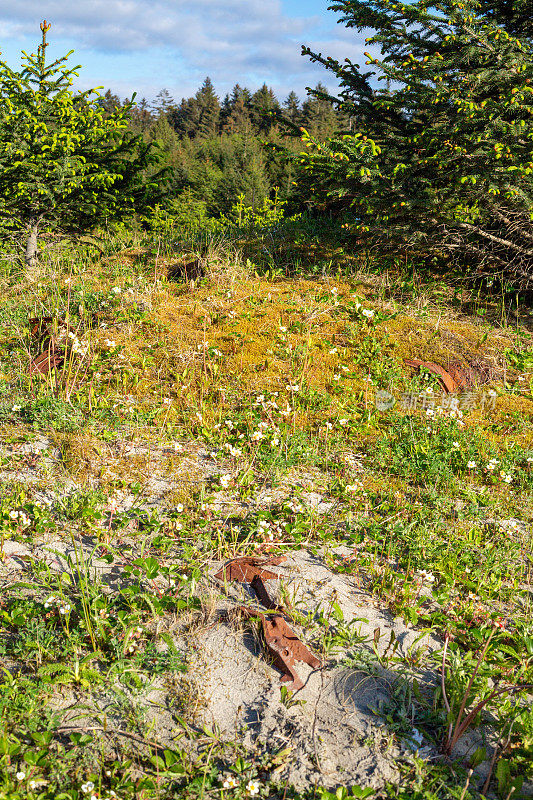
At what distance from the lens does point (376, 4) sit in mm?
5883

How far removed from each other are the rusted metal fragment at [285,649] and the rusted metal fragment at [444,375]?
3298 mm

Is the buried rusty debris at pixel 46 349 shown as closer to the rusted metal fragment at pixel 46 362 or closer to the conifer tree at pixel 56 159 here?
the rusted metal fragment at pixel 46 362

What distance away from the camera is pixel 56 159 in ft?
22.9

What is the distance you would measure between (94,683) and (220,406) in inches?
107

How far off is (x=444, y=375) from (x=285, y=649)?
11.7 ft

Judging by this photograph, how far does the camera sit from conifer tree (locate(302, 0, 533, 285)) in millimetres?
5320

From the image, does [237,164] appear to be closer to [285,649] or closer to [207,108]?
[285,649]

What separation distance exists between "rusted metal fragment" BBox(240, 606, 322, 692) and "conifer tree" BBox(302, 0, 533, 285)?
192 inches

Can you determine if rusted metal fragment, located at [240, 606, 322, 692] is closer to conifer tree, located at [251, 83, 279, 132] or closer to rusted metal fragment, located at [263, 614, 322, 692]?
rusted metal fragment, located at [263, 614, 322, 692]

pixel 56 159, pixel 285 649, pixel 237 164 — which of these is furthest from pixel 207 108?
Result: pixel 285 649

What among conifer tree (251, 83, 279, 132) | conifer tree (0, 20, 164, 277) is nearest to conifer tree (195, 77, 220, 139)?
conifer tree (251, 83, 279, 132)

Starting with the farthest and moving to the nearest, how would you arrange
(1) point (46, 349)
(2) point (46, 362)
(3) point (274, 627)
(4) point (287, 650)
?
(1) point (46, 349) → (2) point (46, 362) → (3) point (274, 627) → (4) point (287, 650)

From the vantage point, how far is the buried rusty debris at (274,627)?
2.43 m

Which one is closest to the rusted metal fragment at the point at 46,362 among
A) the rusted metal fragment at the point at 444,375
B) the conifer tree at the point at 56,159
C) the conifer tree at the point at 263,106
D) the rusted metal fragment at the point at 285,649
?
the conifer tree at the point at 56,159
